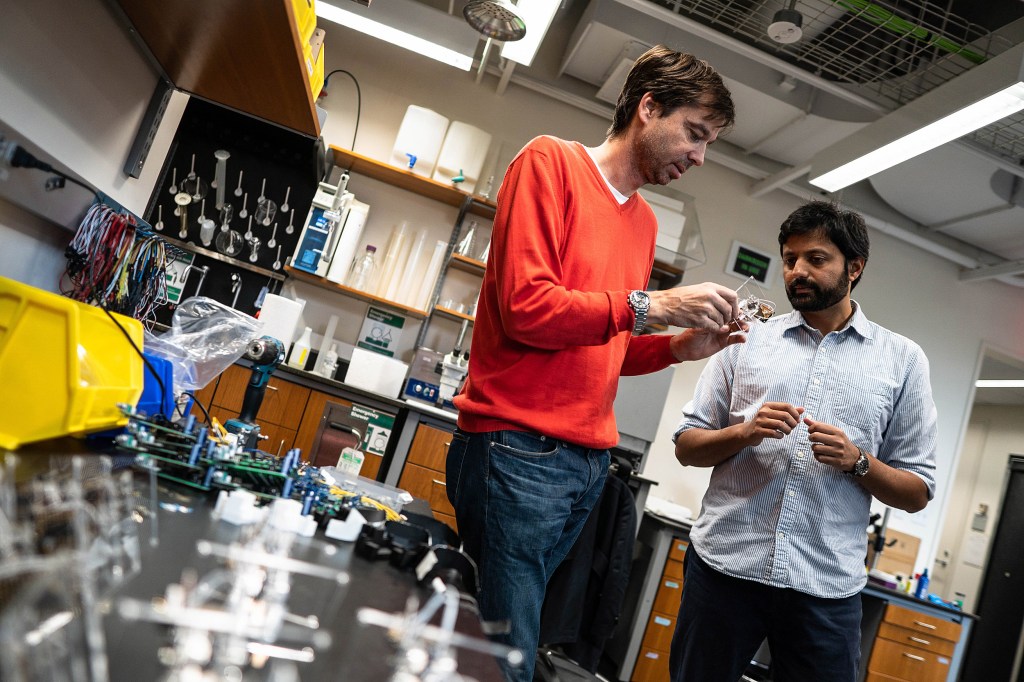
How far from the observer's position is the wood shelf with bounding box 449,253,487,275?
436 centimetres

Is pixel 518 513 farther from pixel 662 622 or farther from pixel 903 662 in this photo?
pixel 903 662

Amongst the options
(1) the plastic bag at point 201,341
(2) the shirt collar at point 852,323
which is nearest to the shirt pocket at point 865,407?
(2) the shirt collar at point 852,323

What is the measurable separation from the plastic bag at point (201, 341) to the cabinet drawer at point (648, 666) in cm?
277

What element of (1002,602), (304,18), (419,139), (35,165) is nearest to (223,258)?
(419,139)

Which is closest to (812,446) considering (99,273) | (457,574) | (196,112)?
(457,574)

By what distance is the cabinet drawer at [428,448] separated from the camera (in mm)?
3729

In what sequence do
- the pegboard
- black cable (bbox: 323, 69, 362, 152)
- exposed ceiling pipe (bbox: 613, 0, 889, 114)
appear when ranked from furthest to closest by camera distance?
1. black cable (bbox: 323, 69, 362, 152)
2. the pegboard
3. exposed ceiling pipe (bbox: 613, 0, 889, 114)

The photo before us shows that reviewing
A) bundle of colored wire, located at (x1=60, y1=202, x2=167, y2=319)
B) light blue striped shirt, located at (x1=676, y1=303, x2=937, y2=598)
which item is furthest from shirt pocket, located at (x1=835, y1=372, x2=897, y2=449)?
bundle of colored wire, located at (x1=60, y1=202, x2=167, y2=319)

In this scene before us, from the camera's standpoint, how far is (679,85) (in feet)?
4.06

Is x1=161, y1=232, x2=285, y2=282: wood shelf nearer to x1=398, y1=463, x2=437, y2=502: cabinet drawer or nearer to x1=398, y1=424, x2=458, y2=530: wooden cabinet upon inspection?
x1=398, y1=424, x2=458, y2=530: wooden cabinet

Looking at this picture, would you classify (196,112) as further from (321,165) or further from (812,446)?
(812,446)

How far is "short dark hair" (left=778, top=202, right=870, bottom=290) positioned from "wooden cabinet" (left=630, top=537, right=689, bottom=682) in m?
2.35

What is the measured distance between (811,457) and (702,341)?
465mm

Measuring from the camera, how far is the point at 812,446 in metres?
1.48
